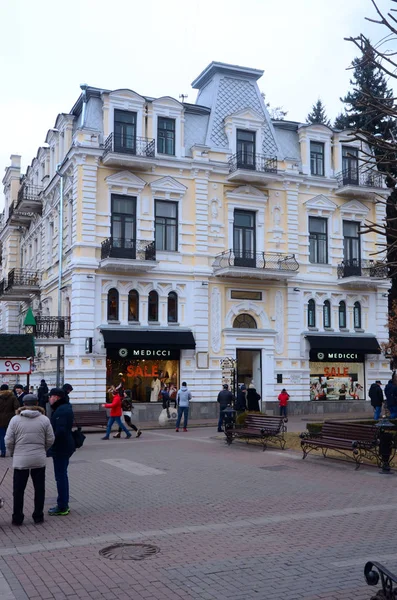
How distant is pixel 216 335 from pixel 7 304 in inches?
781

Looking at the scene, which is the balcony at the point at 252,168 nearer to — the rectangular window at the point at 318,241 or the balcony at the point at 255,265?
the rectangular window at the point at 318,241

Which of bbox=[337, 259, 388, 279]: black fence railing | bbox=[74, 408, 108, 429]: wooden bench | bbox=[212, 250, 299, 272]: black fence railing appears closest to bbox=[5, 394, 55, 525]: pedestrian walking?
bbox=[74, 408, 108, 429]: wooden bench

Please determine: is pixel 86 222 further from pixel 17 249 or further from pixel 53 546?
pixel 53 546

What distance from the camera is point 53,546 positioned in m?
8.30

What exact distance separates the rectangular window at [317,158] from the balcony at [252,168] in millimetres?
2792

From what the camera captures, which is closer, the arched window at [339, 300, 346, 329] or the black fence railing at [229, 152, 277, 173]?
the black fence railing at [229, 152, 277, 173]

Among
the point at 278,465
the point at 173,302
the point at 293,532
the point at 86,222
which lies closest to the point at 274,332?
the point at 173,302

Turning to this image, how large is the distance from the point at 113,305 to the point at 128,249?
2.67 m

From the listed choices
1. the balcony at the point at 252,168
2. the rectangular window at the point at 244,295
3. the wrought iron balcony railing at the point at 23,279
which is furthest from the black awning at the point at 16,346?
the wrought iron balcony railing at the point at 23,279

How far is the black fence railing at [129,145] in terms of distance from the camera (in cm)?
3039

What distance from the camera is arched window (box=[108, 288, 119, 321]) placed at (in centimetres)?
3061

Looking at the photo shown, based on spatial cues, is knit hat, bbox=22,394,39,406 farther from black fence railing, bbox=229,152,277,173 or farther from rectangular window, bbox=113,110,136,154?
black fence railing, bbox=229,152,277,173

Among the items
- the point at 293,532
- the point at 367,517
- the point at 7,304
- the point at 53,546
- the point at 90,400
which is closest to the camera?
the point at 53,546

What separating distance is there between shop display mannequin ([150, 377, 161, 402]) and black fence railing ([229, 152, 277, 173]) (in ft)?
35.5
